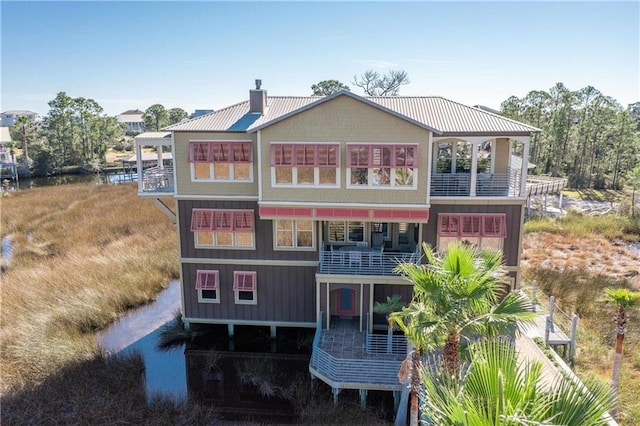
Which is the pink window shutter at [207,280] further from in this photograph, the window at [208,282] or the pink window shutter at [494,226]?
the pink window shutter at [494,226]

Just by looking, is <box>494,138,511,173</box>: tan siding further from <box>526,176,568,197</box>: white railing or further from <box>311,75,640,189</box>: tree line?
<box>311,75,640,189</box>: tree line

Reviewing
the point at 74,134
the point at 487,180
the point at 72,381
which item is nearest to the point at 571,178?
the point at 487,180

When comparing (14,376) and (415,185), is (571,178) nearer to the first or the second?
(415,185)

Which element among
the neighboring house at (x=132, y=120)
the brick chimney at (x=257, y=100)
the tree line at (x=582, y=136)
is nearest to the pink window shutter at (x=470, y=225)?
the brick chimney at (x=257, y=100)

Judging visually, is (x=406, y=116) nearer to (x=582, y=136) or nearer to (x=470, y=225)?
(x=470, y=225)

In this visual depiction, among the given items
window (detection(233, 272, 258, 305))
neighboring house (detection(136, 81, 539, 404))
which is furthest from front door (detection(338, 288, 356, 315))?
window (detection(233, 272, 258, 305))

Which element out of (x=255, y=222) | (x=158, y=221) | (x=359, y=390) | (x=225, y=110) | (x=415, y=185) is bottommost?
(x=359, y=390)

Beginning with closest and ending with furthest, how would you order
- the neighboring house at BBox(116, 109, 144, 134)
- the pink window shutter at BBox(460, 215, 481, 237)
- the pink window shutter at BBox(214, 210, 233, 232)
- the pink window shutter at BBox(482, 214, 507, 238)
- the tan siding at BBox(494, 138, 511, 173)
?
the pink window shutter at BBox(482, 214, 507, 238) → the pink window shutter at BBox(460, 215, 481, 237) → the tan siding at BBox(494, 138, 511, 173) → the pink window shutter at BBox(214, 210, 233, 232) → the neighboring house at BBox(116, 109, 144, 134)
